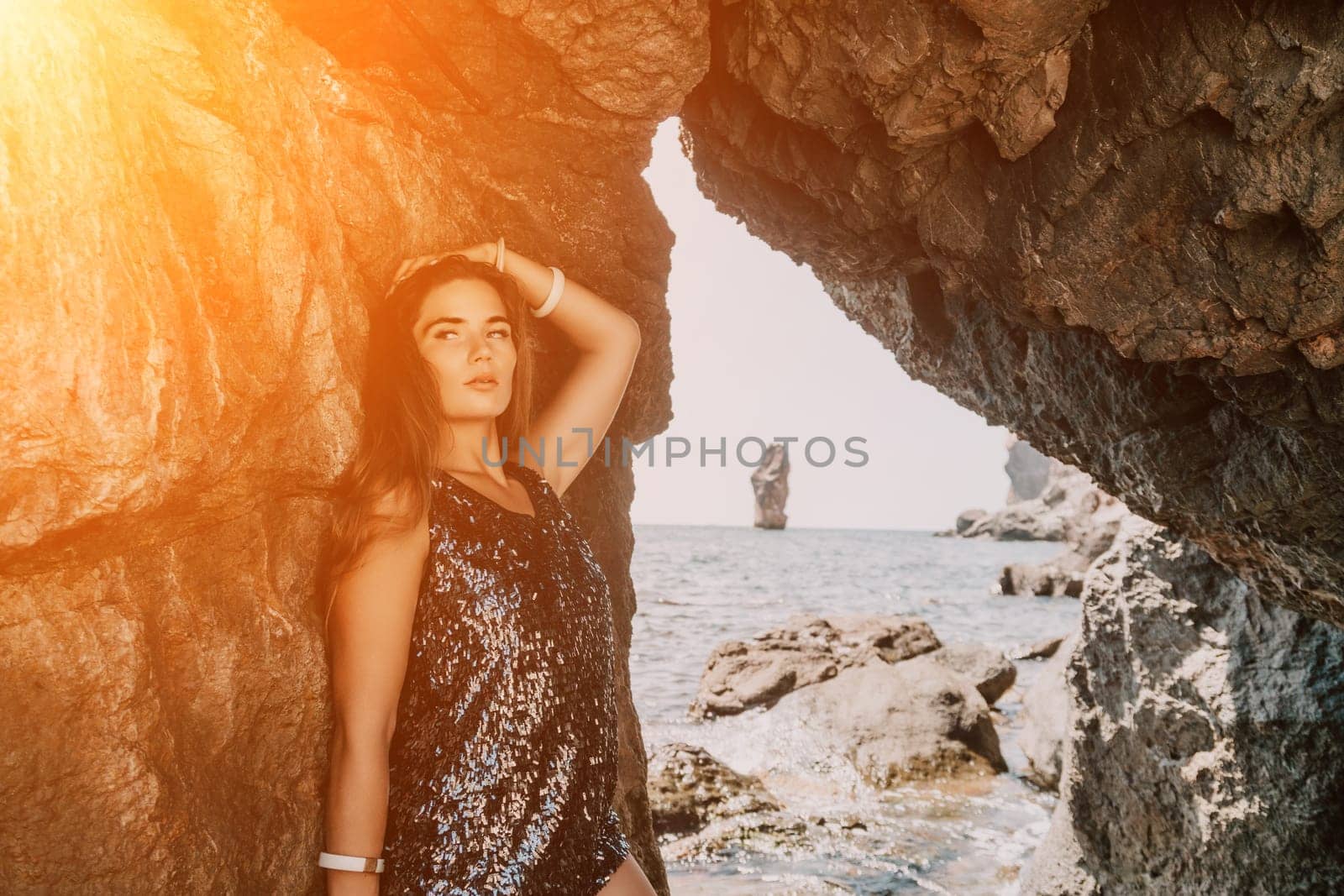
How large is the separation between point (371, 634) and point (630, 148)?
7.94 feet

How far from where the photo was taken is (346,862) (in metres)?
2.53

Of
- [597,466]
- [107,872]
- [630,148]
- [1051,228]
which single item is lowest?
[107,872]

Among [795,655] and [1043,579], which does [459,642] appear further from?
[1043,579]

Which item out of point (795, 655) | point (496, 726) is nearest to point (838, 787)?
point (795, 655)

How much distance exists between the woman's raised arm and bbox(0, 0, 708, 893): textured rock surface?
0.08m

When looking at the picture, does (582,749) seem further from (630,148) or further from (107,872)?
(630,148)

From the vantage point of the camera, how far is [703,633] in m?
19.2

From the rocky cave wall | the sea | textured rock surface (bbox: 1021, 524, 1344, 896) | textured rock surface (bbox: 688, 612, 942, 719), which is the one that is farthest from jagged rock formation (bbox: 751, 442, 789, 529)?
the rocky cave wall

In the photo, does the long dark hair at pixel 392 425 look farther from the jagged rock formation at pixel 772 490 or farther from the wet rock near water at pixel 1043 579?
the jagged rock formation at pixel 772 490

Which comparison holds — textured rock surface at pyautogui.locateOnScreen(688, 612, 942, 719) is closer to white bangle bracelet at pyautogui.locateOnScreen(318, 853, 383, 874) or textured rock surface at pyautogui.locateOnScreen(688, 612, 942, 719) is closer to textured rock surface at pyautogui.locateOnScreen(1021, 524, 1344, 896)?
textured rock surface at pyautogui.locateOnScreen(1021, 524, 1344, 896)

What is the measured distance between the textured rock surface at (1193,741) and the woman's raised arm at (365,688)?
4.92 metres

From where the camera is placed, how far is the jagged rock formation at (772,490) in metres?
76.0

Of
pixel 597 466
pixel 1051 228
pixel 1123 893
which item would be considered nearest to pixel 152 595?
pixel 597 466

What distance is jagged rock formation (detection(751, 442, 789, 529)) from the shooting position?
2992 inches
